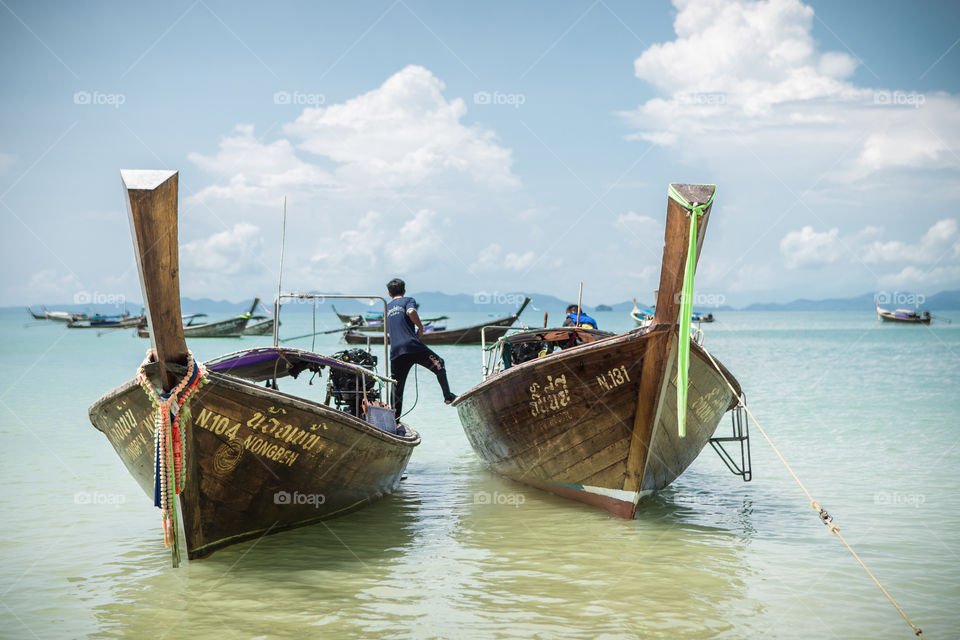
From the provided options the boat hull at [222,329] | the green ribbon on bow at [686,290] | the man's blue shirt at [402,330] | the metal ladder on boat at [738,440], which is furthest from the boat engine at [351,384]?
the boat hull at [222,329]

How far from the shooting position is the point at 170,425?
178 inches

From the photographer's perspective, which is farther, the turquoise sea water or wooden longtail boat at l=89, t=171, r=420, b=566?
the turquoise sea water

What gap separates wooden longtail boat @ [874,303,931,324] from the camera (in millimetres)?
58544

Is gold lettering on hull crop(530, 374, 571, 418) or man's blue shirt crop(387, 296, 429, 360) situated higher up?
man's blue shirt crop(387, 296, 429, 360)

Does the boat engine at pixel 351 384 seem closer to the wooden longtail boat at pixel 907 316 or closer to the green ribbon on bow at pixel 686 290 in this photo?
the green ribbon on bow at pixel 686 290

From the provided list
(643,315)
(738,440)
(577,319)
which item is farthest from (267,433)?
(643,315)

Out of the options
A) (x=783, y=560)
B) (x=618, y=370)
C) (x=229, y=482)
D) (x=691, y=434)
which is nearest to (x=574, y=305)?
(x=691, y=434)

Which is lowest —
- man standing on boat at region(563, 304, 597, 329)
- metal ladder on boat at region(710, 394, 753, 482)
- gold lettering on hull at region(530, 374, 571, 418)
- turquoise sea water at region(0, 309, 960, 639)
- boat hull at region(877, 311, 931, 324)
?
turquoise sea water at region(0, 309, 960, 639)

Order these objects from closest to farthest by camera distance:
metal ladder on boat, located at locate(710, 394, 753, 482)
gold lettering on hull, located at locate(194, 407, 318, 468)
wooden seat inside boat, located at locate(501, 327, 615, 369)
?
gold lettering on hull, located at locate(194, 407, 318, 468), metal ladder on boat, located at locate(710, 394, 753, 482), wooden seat inside boat, located at locate(501, 327, 615, 369)

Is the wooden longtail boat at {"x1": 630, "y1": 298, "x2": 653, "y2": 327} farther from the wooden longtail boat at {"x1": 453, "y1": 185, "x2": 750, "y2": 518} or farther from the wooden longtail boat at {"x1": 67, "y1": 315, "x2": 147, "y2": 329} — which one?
the wooden longtail boat at {"x1": 67, "y1": 315, "x2": 147, "y2": 329}

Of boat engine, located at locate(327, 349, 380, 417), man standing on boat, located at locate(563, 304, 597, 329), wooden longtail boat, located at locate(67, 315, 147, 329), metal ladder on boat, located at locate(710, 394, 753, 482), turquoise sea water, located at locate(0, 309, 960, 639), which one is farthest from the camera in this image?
wooden longtail boat, located at locate(67, 315, 147, 329)

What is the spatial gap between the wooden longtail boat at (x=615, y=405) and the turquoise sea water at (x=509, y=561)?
340 millimetres

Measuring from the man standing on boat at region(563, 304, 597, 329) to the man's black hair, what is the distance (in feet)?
5.97

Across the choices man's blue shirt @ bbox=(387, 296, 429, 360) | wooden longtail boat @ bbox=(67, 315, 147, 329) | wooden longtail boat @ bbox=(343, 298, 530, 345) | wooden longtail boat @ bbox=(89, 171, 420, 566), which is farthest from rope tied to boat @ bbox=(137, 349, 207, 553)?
wooden longtail boat @ bbox=(67, 315, 147, 329)
